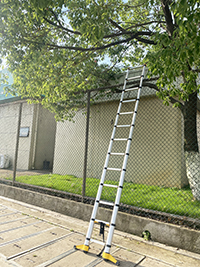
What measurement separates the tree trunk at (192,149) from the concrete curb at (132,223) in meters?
1.57

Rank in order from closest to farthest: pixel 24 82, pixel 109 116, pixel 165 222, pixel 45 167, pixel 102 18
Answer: pixel 165 222
pixel 102 18
pixel 24 82
pixel 109 116
pixel 45 167

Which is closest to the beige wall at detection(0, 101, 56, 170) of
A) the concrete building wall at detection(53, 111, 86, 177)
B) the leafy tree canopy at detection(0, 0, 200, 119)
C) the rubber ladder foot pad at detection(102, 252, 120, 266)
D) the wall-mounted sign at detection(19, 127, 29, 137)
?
the wall-mounted sign at detection(19, 127, 29, 137)

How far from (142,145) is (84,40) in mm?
4239

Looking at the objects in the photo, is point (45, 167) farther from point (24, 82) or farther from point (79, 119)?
point (24, 82)

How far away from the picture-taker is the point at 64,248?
3.03 metres

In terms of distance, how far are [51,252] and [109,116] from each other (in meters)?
5.92

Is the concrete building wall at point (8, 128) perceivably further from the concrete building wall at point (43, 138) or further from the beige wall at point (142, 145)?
the beige wall at point (142, 145)

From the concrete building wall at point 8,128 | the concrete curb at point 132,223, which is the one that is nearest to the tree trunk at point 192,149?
the concrete curb at point 132,223

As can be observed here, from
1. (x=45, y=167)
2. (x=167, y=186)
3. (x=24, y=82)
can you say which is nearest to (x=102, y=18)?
(x=24, y=82)

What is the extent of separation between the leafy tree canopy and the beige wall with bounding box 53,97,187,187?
1775 mm

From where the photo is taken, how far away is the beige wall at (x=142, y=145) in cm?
671

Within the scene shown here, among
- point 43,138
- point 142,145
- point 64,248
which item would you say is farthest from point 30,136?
point 64,248

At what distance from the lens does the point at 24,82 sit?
5.52 m

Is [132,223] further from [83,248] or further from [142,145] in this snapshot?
[142,145]
